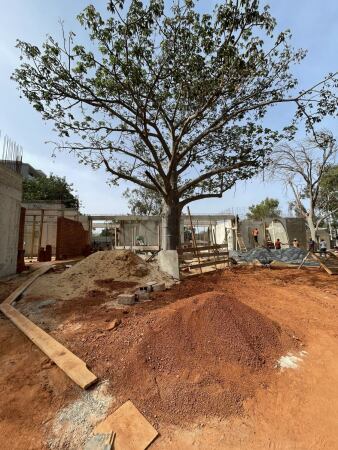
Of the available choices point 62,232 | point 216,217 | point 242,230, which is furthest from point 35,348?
point 242,230

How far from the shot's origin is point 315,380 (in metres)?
3.25

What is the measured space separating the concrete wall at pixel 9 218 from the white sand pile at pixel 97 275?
4.53ft

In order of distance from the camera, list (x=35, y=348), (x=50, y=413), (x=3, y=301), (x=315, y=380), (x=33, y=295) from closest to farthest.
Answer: (x=50, y=413) < (x=315, y=380) < (x=35, y=348) < (x=3, y=301) < (x=33, y=295)

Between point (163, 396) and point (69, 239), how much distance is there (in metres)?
14.0

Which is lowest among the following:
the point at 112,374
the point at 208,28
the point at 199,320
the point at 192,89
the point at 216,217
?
the point at 112,374

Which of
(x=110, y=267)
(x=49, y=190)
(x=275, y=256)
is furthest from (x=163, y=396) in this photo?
(x=49, y=190)

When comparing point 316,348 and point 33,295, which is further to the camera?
point 33,295

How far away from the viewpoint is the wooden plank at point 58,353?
3156mm

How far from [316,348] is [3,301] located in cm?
627

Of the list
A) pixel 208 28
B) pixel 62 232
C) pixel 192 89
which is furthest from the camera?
pixel 62 232

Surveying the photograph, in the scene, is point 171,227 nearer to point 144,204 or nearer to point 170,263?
point 170,263

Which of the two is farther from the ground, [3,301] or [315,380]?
[3,301]

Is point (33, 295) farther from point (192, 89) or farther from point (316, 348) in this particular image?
point (192, 89)

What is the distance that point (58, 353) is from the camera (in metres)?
3.66
